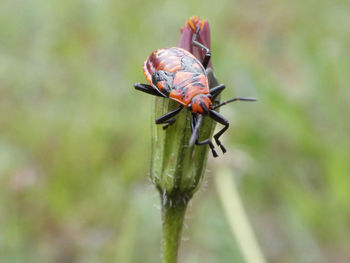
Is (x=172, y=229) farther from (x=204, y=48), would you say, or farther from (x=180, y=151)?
(x=204, y=48)

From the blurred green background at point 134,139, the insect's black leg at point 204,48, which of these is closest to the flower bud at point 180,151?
the insect's black leg at point 204,48

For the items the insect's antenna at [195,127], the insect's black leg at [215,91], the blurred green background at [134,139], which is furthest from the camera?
the blurred green background at [134,139]

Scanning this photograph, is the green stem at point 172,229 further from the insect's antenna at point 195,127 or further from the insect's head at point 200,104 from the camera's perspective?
the insect's head at point 200,104

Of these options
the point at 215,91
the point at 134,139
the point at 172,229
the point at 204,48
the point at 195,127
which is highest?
the point at 204,48

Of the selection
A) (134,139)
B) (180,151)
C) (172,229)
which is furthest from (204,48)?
(134,139)

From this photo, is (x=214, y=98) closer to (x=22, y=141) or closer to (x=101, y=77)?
(x=22, y=141)

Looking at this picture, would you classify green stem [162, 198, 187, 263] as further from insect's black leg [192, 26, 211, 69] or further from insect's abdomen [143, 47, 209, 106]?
insect's black leg [192, 26, 211, 69]
